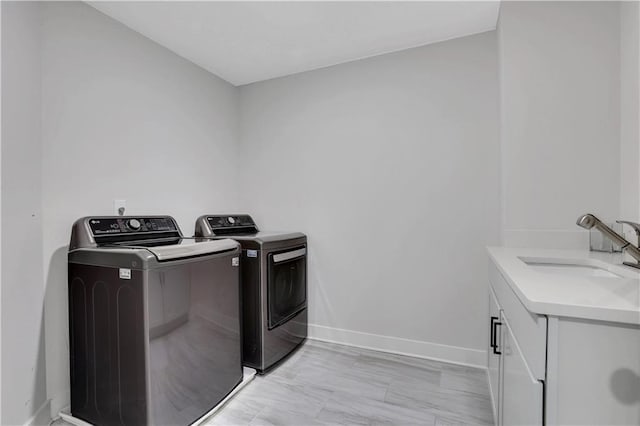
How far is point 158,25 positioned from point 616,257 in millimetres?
2972

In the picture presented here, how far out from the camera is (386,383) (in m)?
1.97

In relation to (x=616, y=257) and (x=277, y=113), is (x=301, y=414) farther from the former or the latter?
(x=277, y=113)

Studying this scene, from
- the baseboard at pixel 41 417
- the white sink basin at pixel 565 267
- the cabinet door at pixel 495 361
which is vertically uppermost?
the white sink basin at pixel 565 267

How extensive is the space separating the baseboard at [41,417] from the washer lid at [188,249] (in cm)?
103

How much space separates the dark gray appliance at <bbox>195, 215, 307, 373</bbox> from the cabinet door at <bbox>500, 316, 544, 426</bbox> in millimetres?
1420

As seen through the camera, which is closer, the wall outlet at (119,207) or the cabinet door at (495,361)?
A: the cabinet door at (495,361)

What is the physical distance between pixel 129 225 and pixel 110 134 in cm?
60

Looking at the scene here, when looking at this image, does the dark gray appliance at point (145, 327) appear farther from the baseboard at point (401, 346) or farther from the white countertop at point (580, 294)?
the white countertop at point (580, 294)

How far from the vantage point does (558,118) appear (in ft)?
5.82

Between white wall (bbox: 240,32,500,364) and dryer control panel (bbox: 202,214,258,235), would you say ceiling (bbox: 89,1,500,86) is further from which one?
dryer control panel (bbox: 202,214,258,235)

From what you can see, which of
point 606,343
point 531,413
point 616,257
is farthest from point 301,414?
point 616,257

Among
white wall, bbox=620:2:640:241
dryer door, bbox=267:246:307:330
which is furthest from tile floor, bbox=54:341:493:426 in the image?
white wall, bbox=620:2:640:241


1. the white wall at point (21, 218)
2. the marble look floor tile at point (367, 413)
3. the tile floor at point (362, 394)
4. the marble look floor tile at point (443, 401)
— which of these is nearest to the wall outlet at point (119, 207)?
the white wall at point (21, 218)

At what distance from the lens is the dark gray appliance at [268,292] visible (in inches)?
81.8
